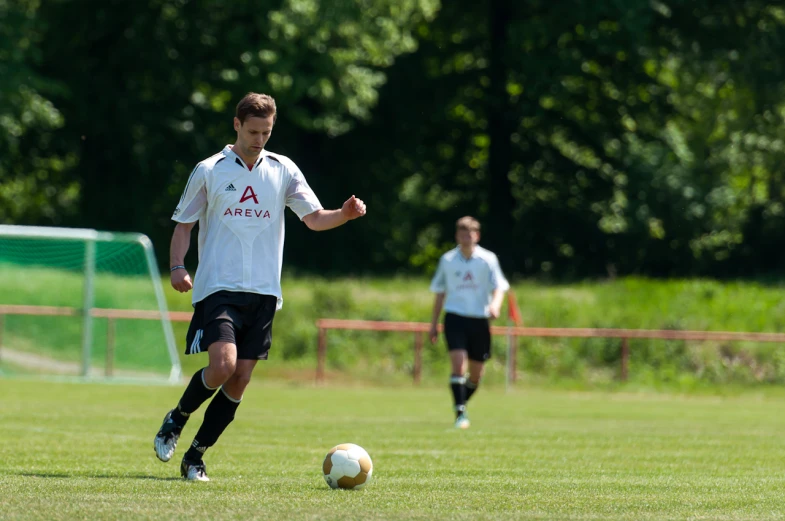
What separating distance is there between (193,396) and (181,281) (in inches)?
28.1

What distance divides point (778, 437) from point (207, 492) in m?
7.72

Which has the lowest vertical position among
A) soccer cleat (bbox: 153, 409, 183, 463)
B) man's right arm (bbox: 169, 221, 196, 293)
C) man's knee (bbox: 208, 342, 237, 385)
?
soccer cleat (bbox: 153, 409, 183, 463)

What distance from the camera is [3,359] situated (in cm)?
2550

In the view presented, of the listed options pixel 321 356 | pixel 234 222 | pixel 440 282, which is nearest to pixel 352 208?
pixel 234 222

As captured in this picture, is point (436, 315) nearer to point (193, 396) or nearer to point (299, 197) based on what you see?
point (299, 197)

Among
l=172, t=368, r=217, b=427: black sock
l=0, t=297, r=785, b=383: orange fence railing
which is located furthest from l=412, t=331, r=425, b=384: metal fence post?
l=172, t=368, r=217, b=427: black sock

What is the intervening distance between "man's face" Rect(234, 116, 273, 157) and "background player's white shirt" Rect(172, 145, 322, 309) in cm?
11

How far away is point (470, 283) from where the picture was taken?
1382 centimetres

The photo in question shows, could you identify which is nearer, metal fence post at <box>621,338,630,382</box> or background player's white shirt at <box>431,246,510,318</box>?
background player's white shirt at <box>431,246,510,318</box>

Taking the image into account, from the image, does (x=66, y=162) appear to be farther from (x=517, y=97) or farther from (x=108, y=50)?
(x=517, y=97)

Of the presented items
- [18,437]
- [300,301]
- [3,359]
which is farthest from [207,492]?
[300,301]

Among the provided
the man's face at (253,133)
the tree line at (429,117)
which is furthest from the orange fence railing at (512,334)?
the man's face at (253,133)

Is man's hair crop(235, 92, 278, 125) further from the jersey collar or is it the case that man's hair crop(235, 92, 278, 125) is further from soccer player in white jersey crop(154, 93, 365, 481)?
the jersey collar

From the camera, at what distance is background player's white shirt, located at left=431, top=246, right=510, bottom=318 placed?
13797mm
